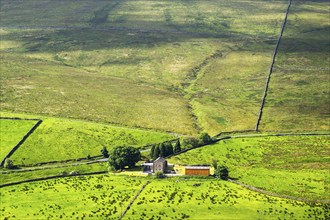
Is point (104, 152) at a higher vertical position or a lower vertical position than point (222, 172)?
lower

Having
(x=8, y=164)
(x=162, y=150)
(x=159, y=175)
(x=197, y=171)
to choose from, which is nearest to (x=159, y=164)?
(x=159, y=175)

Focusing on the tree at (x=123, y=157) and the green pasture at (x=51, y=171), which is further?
the tree at (x=123, y=157)

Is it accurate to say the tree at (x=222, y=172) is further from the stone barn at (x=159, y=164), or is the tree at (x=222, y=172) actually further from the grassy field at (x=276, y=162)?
the stone barn at (x=159, y=164)

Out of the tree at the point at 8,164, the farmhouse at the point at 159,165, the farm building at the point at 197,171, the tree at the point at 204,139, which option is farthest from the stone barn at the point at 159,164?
the tree at the point at 8,164

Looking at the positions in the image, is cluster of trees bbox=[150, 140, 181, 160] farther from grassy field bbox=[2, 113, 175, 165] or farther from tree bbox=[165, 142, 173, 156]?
grassy field bbox=[2, 113, 175, 165]

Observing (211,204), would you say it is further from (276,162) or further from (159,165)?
(276,162)

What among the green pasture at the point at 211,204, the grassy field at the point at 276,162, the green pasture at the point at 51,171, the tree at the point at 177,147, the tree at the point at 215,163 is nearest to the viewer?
the green pasture at the point at 211,204

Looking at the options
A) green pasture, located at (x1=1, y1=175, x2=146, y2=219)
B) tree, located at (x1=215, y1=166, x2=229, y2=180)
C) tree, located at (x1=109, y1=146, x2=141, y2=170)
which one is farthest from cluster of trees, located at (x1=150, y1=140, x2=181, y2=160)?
tree, located at (x1=215, y1=166, x2=229, y2=180)
